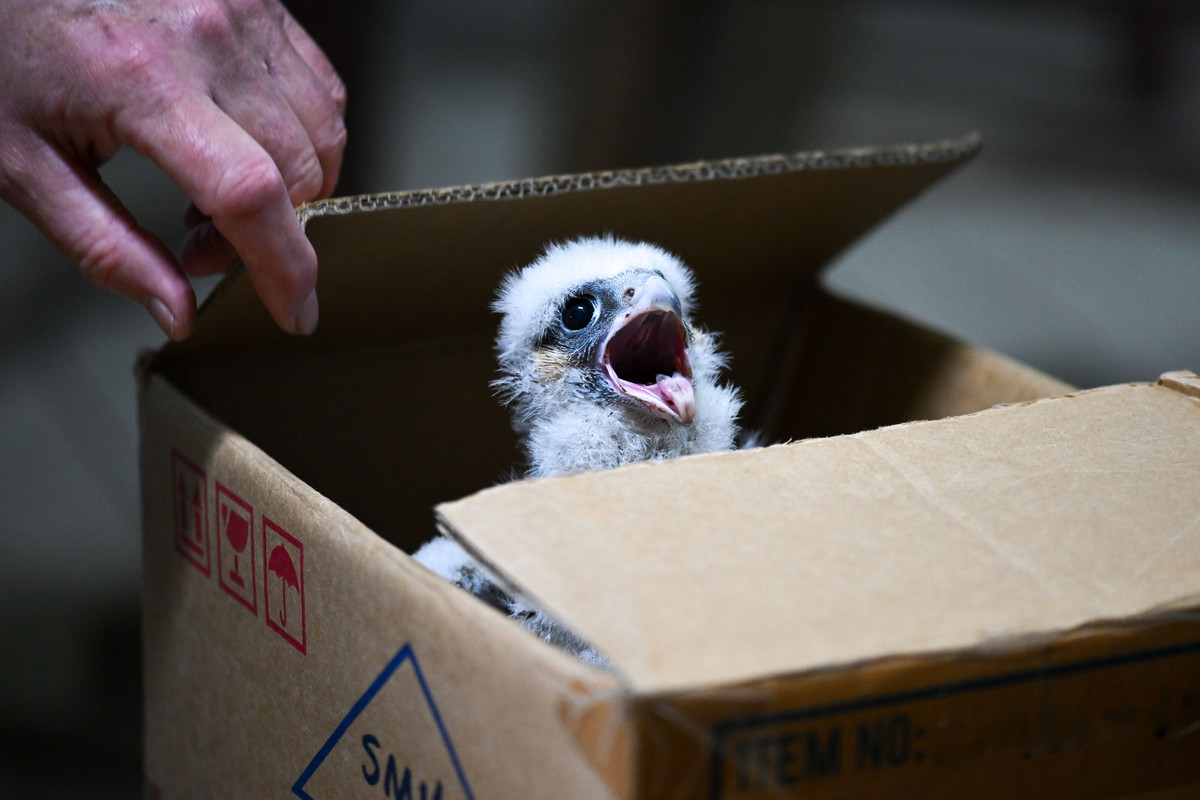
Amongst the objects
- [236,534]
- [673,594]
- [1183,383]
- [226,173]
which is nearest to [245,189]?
[226,173]

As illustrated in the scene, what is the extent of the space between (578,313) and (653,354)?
0.09 m

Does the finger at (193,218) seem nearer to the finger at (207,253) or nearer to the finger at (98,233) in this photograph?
the finger at (207,253)

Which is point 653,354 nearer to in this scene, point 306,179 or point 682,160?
point 306,179

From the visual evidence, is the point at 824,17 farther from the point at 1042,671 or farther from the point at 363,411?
the point at 1042,671

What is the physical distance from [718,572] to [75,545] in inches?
72.1

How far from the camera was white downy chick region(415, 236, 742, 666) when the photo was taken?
1.00 m

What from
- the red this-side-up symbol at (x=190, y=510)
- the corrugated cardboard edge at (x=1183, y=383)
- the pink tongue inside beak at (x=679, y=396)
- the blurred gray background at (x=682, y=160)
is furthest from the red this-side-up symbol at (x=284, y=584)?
the blurred gray background at (x=682, y=160)

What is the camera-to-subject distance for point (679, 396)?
38.1 inches

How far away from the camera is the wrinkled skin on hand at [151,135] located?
2.82ft

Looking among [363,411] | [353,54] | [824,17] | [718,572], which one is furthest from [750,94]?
[718,572]

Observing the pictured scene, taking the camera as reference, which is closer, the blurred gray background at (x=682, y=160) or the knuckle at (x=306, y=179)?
the knuckle at (x=306, y=179)

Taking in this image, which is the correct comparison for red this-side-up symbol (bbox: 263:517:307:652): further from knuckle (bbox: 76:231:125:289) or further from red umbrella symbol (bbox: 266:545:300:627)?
knuckle (bbox: 76:231:125:289)

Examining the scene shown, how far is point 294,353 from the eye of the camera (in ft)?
3.90

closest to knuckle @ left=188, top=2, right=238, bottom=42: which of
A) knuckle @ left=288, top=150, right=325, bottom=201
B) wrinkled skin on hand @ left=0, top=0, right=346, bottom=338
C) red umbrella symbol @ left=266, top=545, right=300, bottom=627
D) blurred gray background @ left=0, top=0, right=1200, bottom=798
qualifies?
wrinkled skin on hand @ left=0, top=0, right=346, bottom=338
